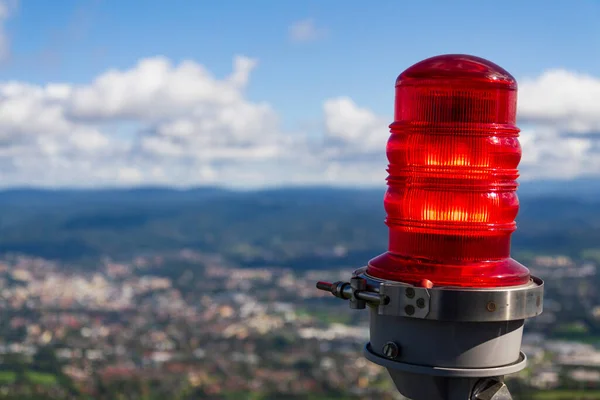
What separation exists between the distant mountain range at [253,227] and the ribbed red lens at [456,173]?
75202 mm

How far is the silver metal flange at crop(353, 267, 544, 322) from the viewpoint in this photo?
2.01 m

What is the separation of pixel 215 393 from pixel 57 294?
37.3 meters

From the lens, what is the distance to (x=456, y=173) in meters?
2.05

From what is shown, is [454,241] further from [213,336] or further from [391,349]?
[213,336]

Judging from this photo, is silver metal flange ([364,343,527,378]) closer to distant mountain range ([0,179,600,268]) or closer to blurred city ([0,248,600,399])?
blurred city ([0,248,600,399])

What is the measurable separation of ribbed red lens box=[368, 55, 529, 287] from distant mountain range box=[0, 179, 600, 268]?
247 feet

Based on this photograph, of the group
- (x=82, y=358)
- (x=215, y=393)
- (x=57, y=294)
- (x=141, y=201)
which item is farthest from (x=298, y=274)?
(x=141, y=201)

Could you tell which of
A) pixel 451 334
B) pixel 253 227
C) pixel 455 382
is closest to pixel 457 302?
pixel 451 334

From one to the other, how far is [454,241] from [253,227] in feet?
377

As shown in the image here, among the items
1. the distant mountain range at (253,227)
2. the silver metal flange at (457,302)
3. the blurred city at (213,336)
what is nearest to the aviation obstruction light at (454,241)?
the silver metal flange at (457,302)

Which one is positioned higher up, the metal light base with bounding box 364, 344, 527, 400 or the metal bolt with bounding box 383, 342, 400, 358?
the metal bolt with bounding box 383, 342, 400, 358

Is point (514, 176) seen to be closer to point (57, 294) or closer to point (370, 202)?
point (57, 294)

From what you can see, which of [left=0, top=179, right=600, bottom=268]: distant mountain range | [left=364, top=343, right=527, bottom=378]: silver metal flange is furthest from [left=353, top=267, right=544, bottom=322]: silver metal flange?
[left=0, top=179, right=600, bottom=268]: distant mountain range

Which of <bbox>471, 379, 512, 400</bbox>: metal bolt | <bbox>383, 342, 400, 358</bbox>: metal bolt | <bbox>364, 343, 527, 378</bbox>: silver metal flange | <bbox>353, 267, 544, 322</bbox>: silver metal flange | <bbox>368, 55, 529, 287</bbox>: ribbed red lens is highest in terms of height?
<bbox>368, 55, 529, 287</bbox>: ribbed red lens
